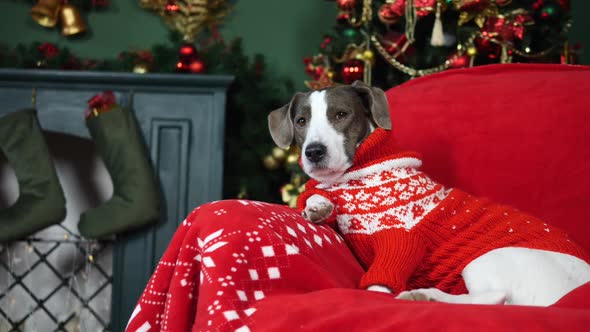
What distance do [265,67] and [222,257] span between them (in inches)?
96.8

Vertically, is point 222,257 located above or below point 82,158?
above

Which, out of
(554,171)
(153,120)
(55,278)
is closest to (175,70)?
(153,120)

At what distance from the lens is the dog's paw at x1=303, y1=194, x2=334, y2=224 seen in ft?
4.62

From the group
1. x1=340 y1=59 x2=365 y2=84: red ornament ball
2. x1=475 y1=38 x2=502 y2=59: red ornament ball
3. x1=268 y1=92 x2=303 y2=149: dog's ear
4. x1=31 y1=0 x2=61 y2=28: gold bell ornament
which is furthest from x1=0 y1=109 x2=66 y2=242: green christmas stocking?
x1=475 y1=38 x2=502 y2=59: red ornament ball

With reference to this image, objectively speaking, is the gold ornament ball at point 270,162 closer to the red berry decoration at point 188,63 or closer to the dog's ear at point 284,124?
the red berry decoration at point 188,63

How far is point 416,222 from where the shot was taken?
1435mm

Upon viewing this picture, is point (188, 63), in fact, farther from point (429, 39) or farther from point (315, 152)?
point (315, 152)

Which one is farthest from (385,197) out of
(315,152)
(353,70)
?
(353,70)

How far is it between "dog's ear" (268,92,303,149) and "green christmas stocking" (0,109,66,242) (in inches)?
47.4

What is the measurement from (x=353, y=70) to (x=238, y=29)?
0.96m

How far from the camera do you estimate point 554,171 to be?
63.1 inches

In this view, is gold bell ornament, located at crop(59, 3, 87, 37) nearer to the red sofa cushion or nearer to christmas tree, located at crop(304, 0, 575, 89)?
christmas tree, located at crop(304, 0, 575, 89)

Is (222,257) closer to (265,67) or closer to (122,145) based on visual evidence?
(122,145)

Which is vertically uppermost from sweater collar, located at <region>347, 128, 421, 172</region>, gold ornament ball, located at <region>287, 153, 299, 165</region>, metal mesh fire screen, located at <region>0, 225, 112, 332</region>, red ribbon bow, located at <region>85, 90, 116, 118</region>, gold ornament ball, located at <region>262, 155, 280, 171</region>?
sweater collar, located at <region>347, 128, 421, 172</region>
